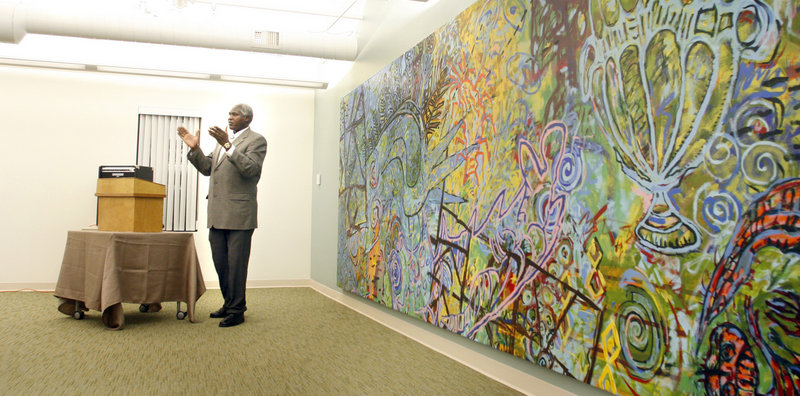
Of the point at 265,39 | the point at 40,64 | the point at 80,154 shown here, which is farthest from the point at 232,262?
the point at 40,64

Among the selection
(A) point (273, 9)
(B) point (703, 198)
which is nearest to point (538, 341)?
(B) point (703, 198)

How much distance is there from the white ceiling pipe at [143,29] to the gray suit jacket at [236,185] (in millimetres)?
1092

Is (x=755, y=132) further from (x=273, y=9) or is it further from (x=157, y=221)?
(x=273, y=9)

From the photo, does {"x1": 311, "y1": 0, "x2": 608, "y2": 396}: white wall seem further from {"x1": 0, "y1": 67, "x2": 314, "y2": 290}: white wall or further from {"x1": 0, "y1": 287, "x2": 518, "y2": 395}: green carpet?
{"x1": 0, "y1": 67, "x2": 314, "y2": 290}: white wall

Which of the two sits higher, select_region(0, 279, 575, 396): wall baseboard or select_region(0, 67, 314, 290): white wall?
A: select_region(0, 67, 314, 290): white wall

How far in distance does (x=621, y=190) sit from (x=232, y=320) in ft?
9.24

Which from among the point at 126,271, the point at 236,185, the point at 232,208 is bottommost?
the point at 126,271

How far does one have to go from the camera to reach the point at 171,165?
6039 mm

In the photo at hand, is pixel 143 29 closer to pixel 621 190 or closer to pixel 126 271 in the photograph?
pixel 126 271

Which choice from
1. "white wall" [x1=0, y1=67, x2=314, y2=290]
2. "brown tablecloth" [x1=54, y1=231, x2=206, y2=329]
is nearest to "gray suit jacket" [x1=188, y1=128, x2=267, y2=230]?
"brown tablecloth" [x1=54, y1=231, x2=206, y2=329]

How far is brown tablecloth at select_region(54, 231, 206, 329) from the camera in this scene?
370cm

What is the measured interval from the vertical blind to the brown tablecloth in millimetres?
2009

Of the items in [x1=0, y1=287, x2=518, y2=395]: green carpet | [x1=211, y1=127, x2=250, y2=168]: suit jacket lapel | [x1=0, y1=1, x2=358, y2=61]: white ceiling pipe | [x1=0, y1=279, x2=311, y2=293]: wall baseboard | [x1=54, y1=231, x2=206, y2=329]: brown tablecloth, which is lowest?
[x1=0, y1=279, x2=311, y2=293]: wall baseboard

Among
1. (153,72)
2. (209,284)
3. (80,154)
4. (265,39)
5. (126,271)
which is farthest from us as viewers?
(209,284)
